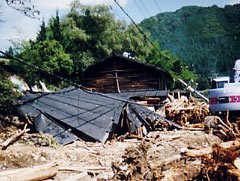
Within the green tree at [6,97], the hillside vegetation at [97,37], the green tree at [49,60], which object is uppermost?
the hillside vegetation at [97,37]

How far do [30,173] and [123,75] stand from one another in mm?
25041

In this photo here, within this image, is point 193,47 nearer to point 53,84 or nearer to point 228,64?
point 228,64

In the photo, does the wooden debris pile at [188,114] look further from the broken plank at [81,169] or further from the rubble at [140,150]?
the broken plank at [81,169]

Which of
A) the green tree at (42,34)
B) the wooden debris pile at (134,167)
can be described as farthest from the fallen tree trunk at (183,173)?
→ the green tree at (42,34)

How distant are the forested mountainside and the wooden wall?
43.4 metres

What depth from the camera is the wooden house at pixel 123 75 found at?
2991 centimetres

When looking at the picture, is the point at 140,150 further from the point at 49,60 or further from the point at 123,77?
the point at 49,60

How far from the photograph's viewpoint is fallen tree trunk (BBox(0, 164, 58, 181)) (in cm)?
585

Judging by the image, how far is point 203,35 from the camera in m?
89.0

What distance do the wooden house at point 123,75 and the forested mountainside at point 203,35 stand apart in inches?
1710

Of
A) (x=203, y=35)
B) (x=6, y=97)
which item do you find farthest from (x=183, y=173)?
(x=203, y=35)

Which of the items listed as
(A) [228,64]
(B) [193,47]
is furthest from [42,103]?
(B) [193,47]

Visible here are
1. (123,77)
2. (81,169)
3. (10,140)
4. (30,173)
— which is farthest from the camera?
(123,77)

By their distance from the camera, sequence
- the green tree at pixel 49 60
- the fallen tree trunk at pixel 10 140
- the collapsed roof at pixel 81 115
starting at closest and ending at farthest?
the fallen tree trunk at pixel 10 140 → the collapsed roof at pixel 81 115 → the green tree at pixel 49 60
